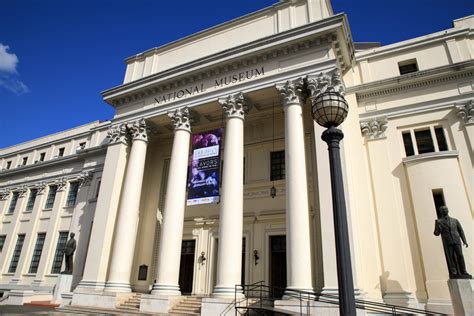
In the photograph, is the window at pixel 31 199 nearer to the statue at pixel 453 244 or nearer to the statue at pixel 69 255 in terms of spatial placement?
the statue at pixel 69 255

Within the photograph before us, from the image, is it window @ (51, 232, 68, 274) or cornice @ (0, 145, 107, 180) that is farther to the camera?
cornice @ (0, 145, 107, 180)

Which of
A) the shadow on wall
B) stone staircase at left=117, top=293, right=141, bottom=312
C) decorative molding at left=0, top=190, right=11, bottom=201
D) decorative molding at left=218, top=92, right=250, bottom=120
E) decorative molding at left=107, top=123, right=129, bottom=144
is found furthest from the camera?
decorative molding at left=0, top=190, right=11, bottom=201

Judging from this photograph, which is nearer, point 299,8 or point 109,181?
point 299,8

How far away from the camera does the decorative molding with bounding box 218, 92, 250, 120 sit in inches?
593

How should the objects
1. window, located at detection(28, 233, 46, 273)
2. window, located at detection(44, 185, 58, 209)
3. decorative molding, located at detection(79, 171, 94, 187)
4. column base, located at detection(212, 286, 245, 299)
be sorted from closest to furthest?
column base, located at detection(212, 286, 245, 299)
decorative molding, located at detection(79, 171, 94, 187)
window, located at detection(28, 233, 46, 273)
window, located at detection(44, 185, 58, 209)

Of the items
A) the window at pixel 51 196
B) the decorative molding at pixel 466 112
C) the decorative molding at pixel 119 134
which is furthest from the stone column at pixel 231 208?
the window at pixel 51 196

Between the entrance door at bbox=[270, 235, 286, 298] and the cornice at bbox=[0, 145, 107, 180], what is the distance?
14.7m

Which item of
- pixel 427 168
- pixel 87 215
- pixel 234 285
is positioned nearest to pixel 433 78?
pixel 427 168

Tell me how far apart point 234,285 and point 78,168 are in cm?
1875

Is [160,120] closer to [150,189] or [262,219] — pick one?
[150,189]

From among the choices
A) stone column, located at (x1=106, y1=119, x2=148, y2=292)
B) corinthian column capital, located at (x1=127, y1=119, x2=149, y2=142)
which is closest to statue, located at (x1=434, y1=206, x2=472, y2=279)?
stone column, located at (x1=106, y1=119, x2=148, y2=292)

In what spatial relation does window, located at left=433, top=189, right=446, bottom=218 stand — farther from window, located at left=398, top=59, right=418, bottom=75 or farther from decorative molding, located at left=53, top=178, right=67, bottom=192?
decorative molding, located at left=53, top=178, right=67, bottom=192

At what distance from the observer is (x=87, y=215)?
2208 cm

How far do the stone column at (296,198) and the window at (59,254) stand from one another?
18.5m
